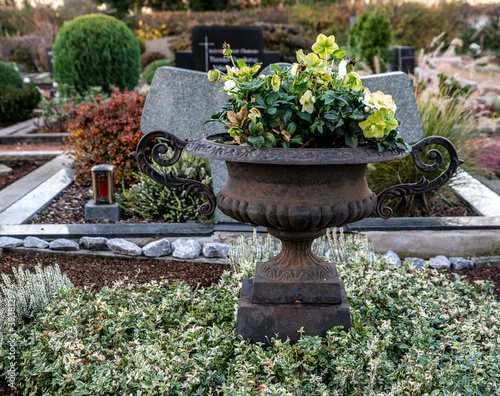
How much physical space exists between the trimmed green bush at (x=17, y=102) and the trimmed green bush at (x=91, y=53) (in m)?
0.81

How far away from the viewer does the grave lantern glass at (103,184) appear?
15.4 feet

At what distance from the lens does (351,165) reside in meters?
2.18

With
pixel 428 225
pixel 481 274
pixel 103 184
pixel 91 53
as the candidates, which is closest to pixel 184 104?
pixel 103 184

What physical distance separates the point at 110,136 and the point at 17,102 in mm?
6069

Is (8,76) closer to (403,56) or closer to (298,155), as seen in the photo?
(403,56)

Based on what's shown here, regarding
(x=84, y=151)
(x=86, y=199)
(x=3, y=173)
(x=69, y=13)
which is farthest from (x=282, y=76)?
(x=69, y=13)

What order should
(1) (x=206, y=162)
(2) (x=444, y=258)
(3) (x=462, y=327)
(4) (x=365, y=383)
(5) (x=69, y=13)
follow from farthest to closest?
(5) (x=69, y=13) → (1) (x=206, y=162) → (2) (x=444, y=258) → (3) (x=462, y=327) → (4) (x=365, y=383)

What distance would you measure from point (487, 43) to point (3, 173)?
24297 mm

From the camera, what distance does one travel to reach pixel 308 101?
1999 millimetres

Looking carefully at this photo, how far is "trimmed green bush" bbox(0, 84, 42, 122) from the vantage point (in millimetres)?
10492

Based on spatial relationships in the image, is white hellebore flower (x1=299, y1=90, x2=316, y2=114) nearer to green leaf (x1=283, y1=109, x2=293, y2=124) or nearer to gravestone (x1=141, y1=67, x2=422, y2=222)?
green leaf (x1=283, y1=109, x2=293, y2=124)

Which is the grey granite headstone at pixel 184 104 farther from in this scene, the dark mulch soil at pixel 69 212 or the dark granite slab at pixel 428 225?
the dark granite slab at pixel 428 225

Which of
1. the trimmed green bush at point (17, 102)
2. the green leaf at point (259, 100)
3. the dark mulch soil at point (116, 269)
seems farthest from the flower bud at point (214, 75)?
the trimmed green bush at point (17, 102)

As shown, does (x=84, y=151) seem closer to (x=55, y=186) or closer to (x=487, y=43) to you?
(x=55, y=186)
